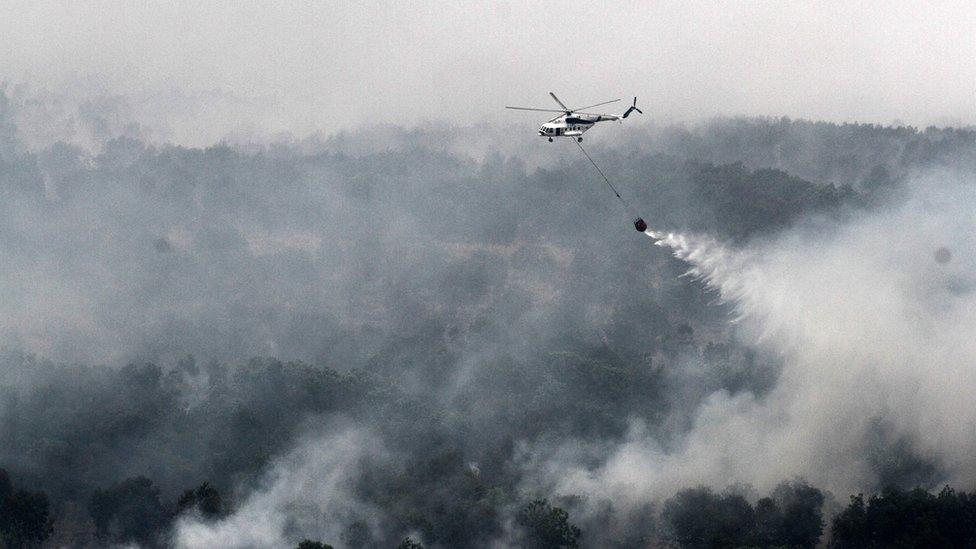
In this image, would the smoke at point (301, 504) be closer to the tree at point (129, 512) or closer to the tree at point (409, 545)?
the tree at point (129, 512)

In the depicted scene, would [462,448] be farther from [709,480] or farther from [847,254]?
[847,254]

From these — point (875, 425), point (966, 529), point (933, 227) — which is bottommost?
point (966, 529)

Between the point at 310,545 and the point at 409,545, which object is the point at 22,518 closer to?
the point at 310,545

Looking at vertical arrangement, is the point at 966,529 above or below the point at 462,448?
below

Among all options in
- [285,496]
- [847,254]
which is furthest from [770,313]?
[285,496]

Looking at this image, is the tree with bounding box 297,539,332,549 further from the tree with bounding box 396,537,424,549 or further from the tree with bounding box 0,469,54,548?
the tree with bounding box 0,469,54,548

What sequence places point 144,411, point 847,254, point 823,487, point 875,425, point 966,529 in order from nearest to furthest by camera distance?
1. point 966,529
2. point 823,487
3. point 875,425
4. point 144,411
5. point 847,254

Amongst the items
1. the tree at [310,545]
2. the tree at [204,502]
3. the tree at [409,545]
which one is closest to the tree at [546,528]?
the tree at [409,545]
